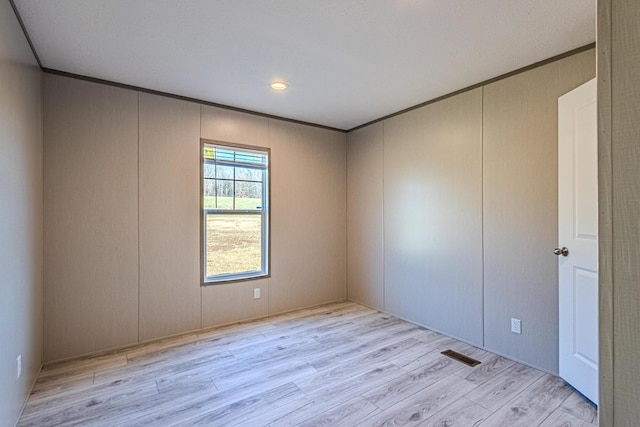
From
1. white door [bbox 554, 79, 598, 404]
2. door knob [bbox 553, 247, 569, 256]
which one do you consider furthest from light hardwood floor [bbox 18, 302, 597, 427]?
door knob [bbox 553, 247, 569, 256]

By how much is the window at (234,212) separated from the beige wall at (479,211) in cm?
147

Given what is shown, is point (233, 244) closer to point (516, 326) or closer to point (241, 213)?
point (241, 213)

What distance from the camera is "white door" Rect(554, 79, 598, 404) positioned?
6.61ft

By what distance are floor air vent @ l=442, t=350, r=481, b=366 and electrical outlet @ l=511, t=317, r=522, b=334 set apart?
409mm

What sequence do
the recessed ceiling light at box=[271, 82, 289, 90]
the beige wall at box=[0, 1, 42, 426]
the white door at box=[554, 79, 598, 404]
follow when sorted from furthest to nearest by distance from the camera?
the recessed ceiling light at box=[271, 82, 289, 90], the white door at box=[554, 79, 598, 404], the beige wall at box=[0, 1, 42, 426]

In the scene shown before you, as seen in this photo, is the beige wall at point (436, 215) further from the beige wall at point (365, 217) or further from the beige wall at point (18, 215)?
the beige wall at point (18, 215)

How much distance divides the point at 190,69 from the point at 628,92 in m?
2.80

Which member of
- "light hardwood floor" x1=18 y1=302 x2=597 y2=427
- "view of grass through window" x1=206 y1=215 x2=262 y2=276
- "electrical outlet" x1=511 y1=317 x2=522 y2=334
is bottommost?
"light hardwood floor" x1=18 y1=302 x2=597 y2=427

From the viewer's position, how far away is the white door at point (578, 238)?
202 centimetres

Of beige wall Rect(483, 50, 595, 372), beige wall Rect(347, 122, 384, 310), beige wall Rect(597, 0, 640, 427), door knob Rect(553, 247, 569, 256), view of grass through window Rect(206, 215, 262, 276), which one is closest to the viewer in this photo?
beige wall Rect(597, 0, 640, 427)

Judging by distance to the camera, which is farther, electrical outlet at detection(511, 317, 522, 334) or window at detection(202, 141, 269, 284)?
window at detection(202, 141, 269, 284)

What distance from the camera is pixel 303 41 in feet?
7.36

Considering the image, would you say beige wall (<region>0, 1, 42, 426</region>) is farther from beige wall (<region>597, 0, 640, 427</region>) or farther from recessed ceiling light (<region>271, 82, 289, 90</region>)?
beige wall (<region>597, 0, 640, 427</region>)

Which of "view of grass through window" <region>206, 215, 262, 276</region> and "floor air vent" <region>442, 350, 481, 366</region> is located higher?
"view of grass through window" <region>206, 215, 262, 276</region>
